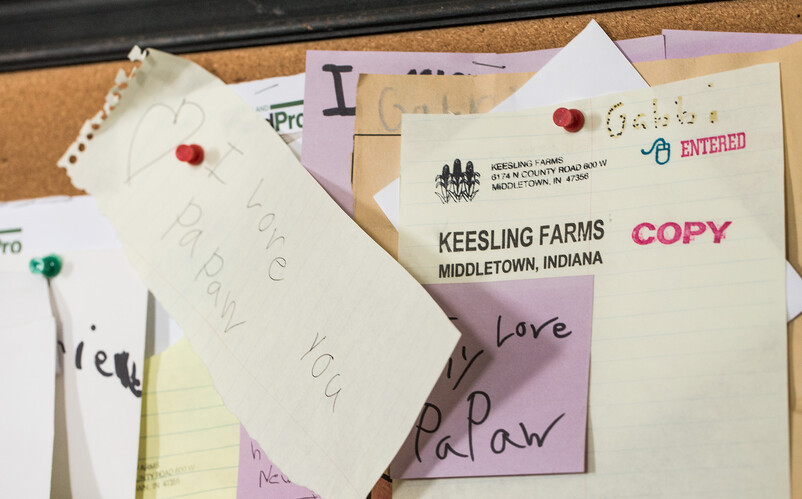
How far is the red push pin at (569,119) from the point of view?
0.40 metres

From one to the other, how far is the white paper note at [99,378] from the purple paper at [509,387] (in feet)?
0.70

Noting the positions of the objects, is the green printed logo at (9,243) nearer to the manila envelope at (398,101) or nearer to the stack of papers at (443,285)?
the stack of papers at (443,285)

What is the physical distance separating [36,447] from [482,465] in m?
0.34

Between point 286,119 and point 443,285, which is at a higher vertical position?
point 286,119

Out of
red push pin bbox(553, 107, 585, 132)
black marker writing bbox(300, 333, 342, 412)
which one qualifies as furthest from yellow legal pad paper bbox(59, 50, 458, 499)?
red push pin bbox(553, 107, 585, 132)

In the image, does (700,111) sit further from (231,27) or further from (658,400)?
Result: (231,27)

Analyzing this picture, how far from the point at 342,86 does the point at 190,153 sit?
12cm

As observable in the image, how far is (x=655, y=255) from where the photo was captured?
387 millimetres

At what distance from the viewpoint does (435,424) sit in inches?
16.1

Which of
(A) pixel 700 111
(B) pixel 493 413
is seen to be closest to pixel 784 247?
(A) pixel 700 111

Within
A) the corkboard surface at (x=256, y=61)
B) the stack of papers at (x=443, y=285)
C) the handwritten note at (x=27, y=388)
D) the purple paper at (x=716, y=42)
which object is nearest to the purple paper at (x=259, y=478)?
the stack of papers at (x=443, y=285)

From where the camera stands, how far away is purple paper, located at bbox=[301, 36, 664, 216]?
44cm

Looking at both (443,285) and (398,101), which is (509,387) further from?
(398,101)

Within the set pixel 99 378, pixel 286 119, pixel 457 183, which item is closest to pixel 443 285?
pixel 457 183
